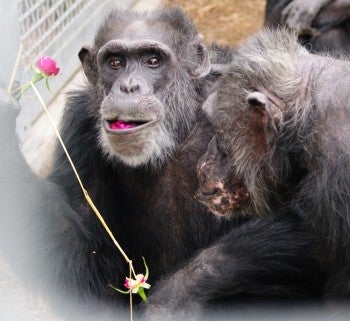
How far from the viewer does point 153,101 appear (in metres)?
4.62

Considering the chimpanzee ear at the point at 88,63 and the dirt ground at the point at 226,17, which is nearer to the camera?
the chimpanzee ear at the point at 88,63

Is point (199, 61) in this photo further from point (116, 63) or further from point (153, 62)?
point (116, 63)

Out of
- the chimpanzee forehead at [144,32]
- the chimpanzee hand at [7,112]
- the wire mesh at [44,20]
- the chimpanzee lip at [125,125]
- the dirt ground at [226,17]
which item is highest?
the chimpanzee hand at [7,112]

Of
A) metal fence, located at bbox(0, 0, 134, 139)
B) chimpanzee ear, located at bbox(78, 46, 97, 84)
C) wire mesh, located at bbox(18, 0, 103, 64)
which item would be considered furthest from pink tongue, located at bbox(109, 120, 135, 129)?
wire mesh, located at bbox(18, 0, 103, 64)

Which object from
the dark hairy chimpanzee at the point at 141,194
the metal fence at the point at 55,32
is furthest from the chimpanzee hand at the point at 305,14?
the dark hairy chimpanzee at the point at 141,194

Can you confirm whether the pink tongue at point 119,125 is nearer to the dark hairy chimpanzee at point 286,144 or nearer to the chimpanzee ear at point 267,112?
the dark hairy chimpanzee at point 286,144

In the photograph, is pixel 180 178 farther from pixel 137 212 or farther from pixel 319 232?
pixel 319 232

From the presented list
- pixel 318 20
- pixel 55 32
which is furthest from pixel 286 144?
pixel 318 20

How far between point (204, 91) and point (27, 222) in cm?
121

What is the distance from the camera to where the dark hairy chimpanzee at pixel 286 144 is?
3678mm

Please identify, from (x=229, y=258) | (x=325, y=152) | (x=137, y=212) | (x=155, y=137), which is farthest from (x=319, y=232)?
(x=137, y=212)

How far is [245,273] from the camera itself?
445 centimetres

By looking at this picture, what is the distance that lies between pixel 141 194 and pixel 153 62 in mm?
756

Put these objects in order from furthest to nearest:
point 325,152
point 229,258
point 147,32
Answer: point 147,32 < point 229,258 < point 325,152
